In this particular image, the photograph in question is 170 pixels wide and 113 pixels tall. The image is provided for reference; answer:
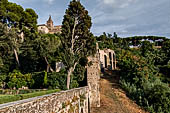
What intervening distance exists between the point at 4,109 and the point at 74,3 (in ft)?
54.9

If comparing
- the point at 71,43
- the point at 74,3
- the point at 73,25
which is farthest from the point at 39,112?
the point at 74,3

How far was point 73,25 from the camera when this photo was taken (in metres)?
17.7

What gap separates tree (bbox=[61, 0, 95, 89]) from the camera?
16.7 metres

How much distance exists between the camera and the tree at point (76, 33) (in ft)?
54.8

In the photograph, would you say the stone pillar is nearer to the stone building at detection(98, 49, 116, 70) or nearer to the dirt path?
the dirt path

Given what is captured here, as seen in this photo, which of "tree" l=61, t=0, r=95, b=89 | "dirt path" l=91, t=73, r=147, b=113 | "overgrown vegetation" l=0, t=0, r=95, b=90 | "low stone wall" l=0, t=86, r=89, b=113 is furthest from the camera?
"overgrown vegetation" l=0, t=0, r=95, b=90

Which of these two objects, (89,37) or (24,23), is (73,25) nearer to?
(89,37)

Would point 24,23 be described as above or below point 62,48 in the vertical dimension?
above

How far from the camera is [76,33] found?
17766 millimetres

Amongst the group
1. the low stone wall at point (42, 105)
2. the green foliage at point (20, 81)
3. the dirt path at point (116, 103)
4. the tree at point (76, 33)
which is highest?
the tree at point (76, 33)

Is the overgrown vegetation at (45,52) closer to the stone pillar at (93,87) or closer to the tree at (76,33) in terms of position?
the tree at (76,33)

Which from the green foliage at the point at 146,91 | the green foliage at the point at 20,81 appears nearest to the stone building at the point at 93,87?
the green foliage at the point at 146,91

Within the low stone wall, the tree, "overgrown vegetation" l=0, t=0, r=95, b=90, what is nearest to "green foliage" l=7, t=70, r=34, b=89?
"overgrown vegetation" l=0, t=0, r=95, b=90

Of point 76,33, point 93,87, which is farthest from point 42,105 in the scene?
point 76,33
